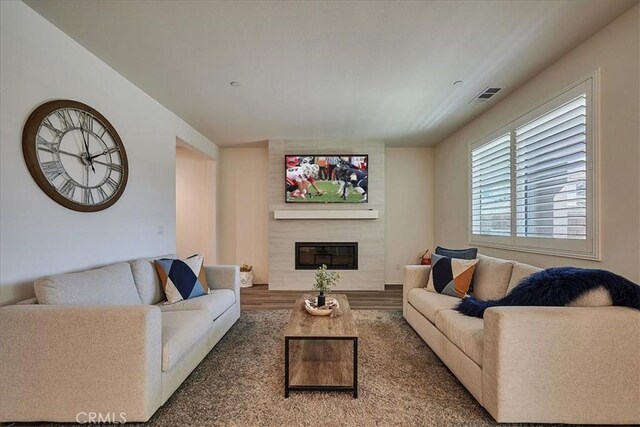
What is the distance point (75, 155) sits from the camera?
2258 millimetres

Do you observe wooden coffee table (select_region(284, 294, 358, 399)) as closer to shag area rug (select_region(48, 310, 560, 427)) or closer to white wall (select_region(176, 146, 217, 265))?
shag area rug (select_region(48, 310, 560, 427))

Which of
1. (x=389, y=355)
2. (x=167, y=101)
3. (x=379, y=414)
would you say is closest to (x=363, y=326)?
(x=389, y=355)

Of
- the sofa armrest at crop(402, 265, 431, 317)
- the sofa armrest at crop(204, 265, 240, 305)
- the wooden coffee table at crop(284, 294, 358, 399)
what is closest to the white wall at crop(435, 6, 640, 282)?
the sofa armrest at crop(402, 265, 431, 317)

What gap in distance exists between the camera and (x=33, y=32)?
6.33 ft

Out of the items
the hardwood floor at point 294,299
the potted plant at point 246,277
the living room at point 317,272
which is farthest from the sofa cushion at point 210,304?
the potted plant at point 246,277

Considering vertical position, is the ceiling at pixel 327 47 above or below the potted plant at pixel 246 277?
above

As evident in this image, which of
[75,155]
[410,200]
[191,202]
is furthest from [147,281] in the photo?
[410,200]

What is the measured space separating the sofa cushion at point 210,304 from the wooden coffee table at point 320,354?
750 millimetres

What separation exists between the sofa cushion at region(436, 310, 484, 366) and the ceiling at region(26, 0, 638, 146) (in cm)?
215

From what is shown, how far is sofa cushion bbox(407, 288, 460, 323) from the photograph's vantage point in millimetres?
2520

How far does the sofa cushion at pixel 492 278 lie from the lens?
2.56 metres

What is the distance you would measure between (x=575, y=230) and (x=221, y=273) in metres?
3.40

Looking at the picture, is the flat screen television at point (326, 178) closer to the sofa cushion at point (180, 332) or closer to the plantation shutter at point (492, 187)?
the plantation shutter at point (492, 187)

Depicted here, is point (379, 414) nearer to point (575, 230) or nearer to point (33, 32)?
point (575, 230)
